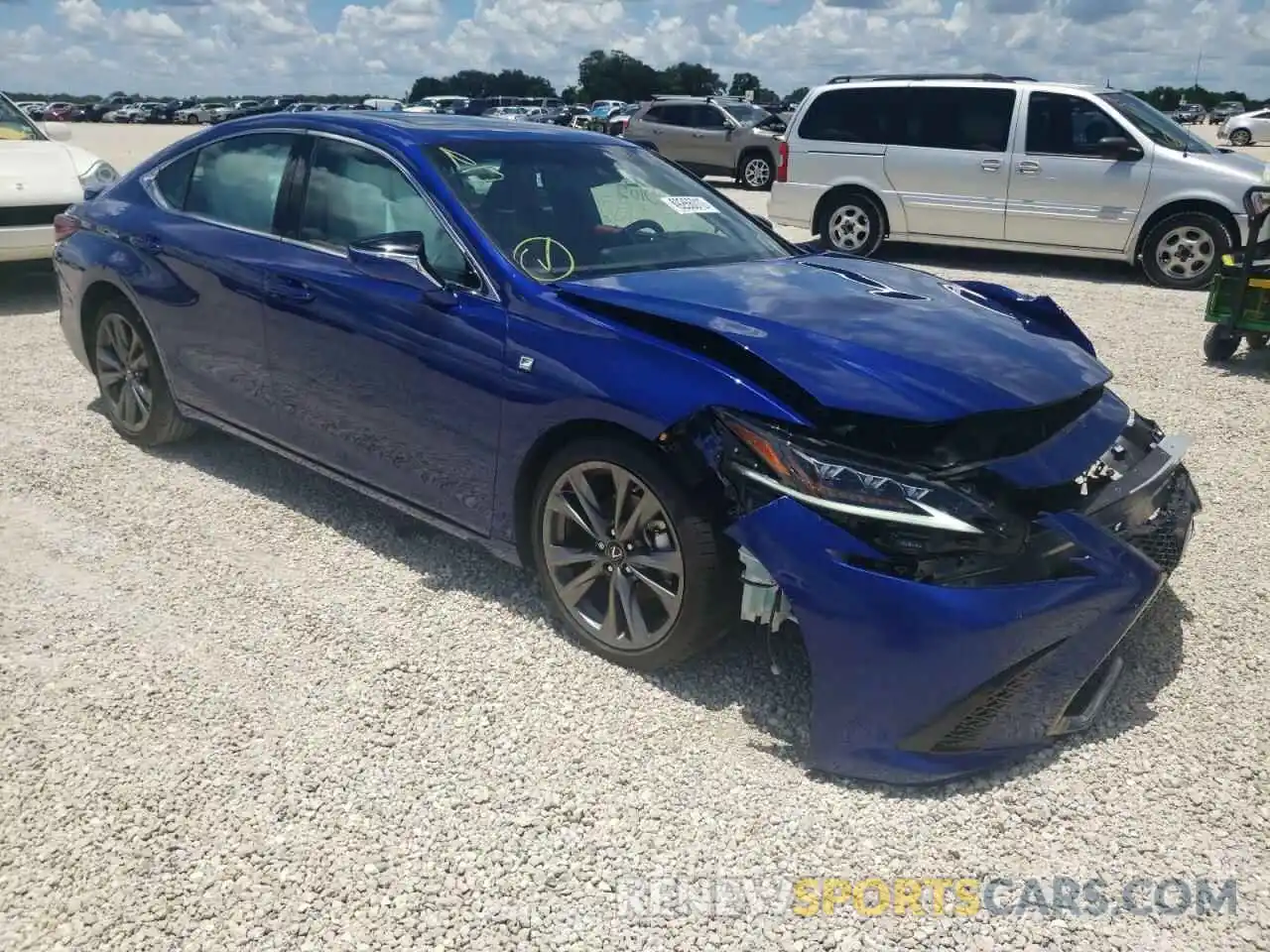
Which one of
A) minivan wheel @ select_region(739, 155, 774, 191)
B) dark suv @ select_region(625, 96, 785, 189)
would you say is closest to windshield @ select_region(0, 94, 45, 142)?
dark suv @ select_region(625, 96, 785, 189)

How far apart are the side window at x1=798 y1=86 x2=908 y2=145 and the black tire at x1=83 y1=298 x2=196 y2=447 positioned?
832cm

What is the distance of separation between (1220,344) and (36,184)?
891cm

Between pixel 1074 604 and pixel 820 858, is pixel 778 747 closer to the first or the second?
pixel 820 858

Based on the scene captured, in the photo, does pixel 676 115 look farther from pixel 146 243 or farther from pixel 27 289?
pixel 146 243

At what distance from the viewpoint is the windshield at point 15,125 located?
937cm

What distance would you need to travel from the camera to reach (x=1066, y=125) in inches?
412

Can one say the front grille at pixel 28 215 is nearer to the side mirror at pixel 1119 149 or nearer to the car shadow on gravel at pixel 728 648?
the car shadow on gravel at pixel 728 648

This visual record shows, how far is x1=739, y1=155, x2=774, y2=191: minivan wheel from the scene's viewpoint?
20016 mm

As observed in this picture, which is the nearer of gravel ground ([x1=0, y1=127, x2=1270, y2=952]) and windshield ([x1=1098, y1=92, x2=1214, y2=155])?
gravel ground ([x1=0, y1=127, x2=1270, y2=952])

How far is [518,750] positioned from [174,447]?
3279 mm

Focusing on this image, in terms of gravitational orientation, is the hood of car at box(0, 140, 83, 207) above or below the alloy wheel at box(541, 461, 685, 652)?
above

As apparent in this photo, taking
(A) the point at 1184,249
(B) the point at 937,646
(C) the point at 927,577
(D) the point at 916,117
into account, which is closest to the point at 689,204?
(C) the point at 927,577

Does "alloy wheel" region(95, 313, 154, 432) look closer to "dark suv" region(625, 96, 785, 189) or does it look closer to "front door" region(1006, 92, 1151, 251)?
"front door" region(1006, 92, 1151, 251)

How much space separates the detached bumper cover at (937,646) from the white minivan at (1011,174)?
7737mm
